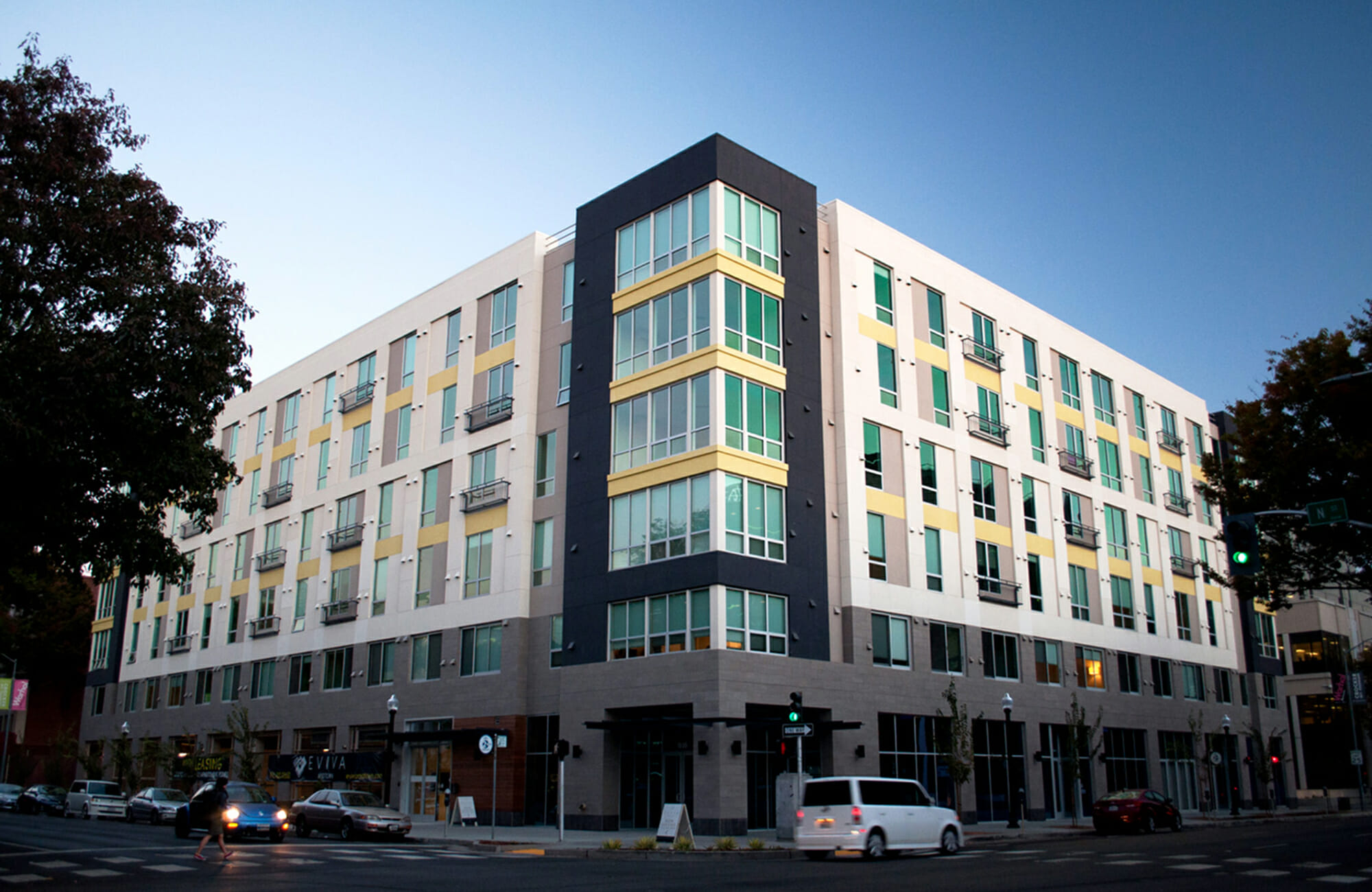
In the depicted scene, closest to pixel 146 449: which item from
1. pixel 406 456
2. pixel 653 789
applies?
pixel 653 789

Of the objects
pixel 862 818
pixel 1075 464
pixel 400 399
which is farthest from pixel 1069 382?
pixel 862 818

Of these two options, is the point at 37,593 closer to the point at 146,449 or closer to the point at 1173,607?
the point at 146,449

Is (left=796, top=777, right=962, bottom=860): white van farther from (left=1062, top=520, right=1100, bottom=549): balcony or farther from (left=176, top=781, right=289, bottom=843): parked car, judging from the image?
(left=1062, top=520, right=1100, bottom=549): balcony

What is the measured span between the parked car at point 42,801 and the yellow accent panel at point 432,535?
21.4 meters

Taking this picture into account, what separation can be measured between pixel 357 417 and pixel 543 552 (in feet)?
56.0

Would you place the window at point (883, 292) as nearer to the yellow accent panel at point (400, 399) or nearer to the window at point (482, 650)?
the window at point (482, 650)

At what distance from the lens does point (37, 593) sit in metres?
32.9

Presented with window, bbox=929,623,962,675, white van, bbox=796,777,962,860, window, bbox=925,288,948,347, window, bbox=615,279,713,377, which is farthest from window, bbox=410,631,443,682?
window, bbox=925,288,948,347

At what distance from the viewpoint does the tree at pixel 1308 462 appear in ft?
96.7

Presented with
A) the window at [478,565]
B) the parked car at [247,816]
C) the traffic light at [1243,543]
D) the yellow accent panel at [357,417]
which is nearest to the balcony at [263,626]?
the yellow accent panel at [357,417]

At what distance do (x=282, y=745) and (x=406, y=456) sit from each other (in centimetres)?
1654

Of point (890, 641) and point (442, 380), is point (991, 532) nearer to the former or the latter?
point (890, 641)

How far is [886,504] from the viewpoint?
42594mm

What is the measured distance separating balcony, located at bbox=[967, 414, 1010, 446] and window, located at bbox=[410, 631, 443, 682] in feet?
80.9
